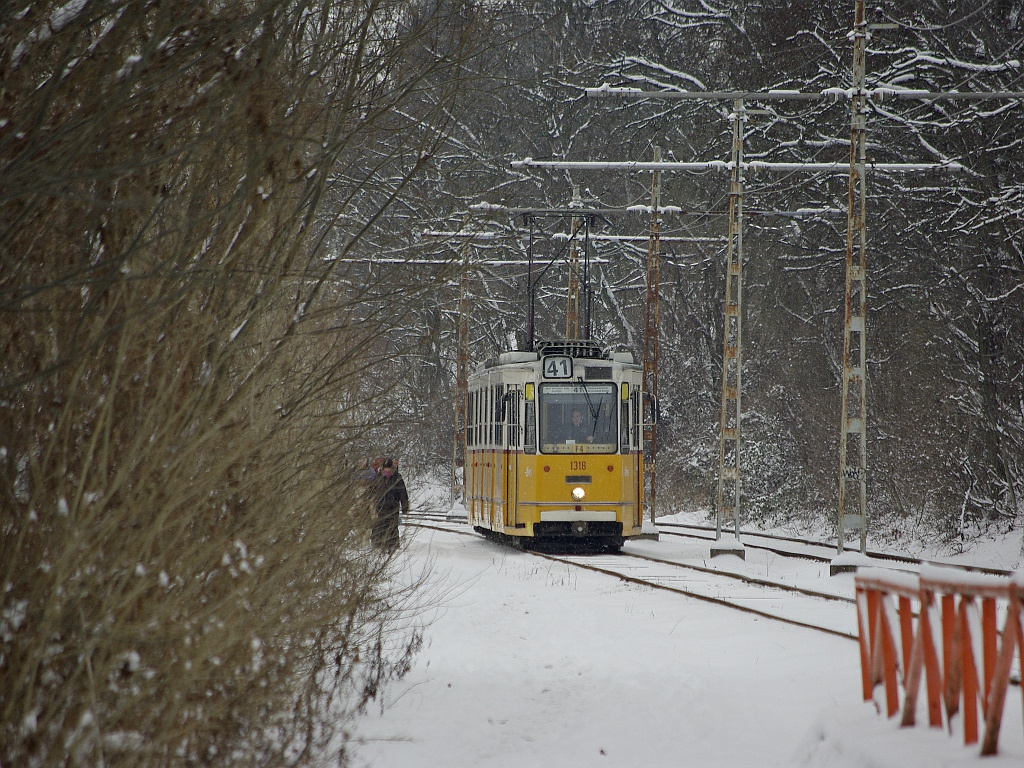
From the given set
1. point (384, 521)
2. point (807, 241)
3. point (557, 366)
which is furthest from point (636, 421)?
point (384, 521)

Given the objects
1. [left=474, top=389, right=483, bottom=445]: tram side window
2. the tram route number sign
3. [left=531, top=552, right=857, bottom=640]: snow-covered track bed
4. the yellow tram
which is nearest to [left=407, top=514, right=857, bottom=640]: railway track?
[left=531, top=552, right=857, bottom=640]: snow-covered track bed

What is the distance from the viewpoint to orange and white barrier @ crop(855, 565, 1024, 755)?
5367 millimetres

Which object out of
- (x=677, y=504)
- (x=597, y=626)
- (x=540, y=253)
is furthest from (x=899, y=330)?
(x=597, y=626)

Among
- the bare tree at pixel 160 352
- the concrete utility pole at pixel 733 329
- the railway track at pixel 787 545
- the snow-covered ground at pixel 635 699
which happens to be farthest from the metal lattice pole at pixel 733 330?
the bare tree at pixel 160 352

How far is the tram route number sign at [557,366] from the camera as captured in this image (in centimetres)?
2056

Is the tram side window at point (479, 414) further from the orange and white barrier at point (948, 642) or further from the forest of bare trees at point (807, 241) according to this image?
the orange and white barrier at point (948, 642)

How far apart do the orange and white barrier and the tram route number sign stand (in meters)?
13.5

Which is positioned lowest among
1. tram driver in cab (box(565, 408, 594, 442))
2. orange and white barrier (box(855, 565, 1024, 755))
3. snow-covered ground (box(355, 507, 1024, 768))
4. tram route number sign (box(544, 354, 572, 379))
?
snow-covered ground (box(355, 507, 1024, 768))

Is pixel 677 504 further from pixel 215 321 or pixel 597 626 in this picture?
pixel 215 321

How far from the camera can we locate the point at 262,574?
577cm

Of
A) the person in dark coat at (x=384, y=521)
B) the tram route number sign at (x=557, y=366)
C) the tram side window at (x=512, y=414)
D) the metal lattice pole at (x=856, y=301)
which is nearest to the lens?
the person in dark coat at (x=384, y=521)

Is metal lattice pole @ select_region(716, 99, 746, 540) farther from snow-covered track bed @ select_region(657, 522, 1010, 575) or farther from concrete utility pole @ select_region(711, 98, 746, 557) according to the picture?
snow-covered track bed @ select_region(657, 522, 1010, 575)

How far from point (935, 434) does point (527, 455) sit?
8766 millimetres

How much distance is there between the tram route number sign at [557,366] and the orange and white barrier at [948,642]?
44.2 ft
